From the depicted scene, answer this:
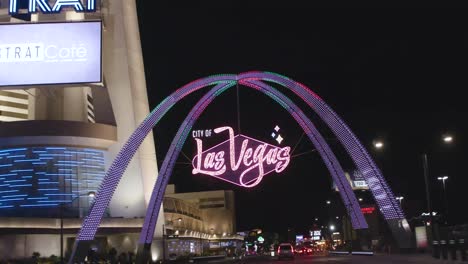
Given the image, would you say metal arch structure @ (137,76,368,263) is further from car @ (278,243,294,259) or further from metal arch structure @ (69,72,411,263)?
car @ (278,243,294,259)

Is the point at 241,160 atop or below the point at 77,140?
below

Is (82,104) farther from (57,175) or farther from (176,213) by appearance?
(176,213)

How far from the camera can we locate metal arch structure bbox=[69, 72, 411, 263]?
45938 millimetres

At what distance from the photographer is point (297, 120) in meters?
52.4

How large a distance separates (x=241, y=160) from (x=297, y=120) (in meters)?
10.0

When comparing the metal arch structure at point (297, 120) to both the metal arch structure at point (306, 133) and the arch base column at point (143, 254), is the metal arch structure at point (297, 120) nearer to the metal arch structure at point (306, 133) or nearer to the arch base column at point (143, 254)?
the metal arch structure at point (306, 133)

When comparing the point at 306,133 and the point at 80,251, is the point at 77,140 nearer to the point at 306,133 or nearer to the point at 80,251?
the point at 80,251

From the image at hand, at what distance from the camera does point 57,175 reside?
210 ft

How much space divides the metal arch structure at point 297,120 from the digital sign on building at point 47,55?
442 inches

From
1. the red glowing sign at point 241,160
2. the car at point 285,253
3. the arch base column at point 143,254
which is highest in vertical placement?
the red glowing sign at point 241,160

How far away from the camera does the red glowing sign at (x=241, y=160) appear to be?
44250 millimetres

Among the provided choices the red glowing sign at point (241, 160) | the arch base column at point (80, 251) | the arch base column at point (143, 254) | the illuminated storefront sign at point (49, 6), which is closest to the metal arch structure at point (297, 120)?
the arch base column at point (80, 251)

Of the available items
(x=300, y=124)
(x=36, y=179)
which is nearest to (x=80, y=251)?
(x=36, y=179)

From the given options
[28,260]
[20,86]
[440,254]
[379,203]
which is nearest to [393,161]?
[379,203]
